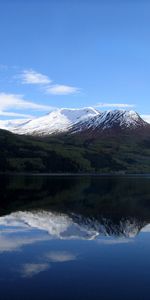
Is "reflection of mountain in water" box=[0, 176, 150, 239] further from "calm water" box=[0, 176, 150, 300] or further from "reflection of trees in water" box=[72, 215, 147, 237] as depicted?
"calm water" box=[0, 176, 150, 300]

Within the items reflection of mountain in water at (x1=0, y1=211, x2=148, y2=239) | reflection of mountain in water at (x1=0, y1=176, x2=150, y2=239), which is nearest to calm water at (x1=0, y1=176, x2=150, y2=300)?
reflection of mountain in water at (x1=0, y1=211, x2=148, y2=239)

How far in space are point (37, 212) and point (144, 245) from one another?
31270mm

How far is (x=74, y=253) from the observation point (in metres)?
42.6

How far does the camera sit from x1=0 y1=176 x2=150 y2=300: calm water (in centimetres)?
3022

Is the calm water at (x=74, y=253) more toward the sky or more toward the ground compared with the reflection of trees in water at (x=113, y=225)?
more toward the ground

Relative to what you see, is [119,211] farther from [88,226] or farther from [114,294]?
[114,294]

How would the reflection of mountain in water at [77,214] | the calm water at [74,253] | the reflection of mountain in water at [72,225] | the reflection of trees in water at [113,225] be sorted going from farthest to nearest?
the reflection of mountain in water at [77,214] < the reflection of trees in water at [113,225] < the reflection of mountain in water at [72,225] < the calm water at [74,253]

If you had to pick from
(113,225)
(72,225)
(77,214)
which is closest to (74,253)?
(72,225)

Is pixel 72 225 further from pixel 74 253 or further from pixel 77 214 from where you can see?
pixel 74 253

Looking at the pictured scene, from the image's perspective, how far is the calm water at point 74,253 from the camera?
30.2m

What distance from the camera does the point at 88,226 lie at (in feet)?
195

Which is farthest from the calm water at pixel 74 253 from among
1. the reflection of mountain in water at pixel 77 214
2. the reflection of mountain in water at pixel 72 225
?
the reflection of mountain in water at pixel 77 214

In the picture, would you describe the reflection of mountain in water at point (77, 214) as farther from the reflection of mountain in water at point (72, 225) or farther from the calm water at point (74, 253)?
the calm water at point (74, 253)

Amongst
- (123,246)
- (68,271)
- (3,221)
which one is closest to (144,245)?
(123,246)
